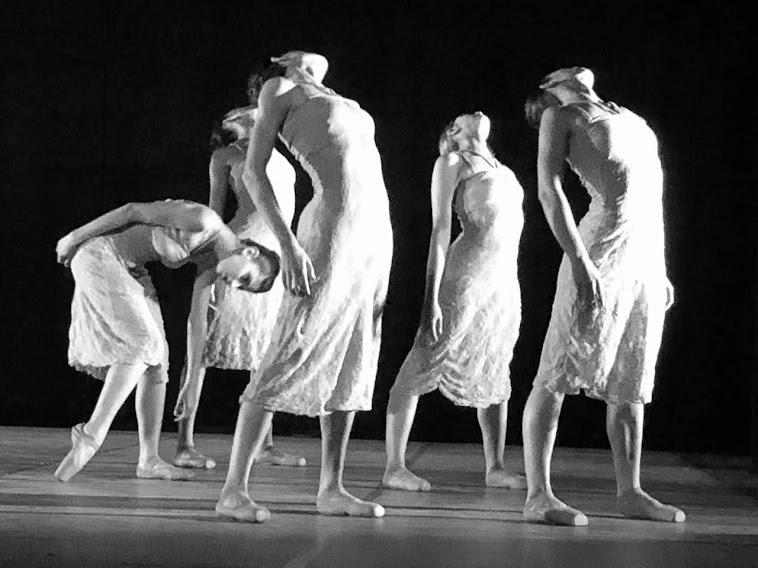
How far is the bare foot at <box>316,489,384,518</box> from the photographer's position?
394 centimetres

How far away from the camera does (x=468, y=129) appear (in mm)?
5242

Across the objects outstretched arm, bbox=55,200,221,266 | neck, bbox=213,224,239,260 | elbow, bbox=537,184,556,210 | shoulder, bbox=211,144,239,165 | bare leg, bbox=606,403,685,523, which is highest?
shoulder, bbox=211,144,239,165

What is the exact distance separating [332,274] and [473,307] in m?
1.44

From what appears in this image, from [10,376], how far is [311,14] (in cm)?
267

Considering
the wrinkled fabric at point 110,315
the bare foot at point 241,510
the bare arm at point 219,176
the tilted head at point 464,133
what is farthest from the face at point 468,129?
the bare foot at point 241,510

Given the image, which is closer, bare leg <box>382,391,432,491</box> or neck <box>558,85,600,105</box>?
neck <box>558,85,600,105</box>

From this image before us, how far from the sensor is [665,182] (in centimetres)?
743

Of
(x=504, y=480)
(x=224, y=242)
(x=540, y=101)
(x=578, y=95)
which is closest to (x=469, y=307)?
(x=504, y=480)

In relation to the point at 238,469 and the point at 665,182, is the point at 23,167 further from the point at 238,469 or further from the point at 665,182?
the point at 238,469

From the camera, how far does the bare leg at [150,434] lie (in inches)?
197

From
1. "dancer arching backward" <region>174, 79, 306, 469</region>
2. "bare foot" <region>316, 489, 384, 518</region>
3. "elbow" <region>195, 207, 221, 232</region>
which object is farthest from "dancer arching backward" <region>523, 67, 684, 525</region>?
"dancer arching backward" <region>174, 79, 306, 469</region>

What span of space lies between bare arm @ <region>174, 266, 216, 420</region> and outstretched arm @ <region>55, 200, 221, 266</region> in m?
0.65

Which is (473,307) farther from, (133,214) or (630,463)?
(133,214)

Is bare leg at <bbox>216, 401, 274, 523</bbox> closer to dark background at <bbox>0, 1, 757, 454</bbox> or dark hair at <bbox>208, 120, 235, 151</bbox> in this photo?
dark hair at <bbox>208, 120, 235, 151</bbox>
